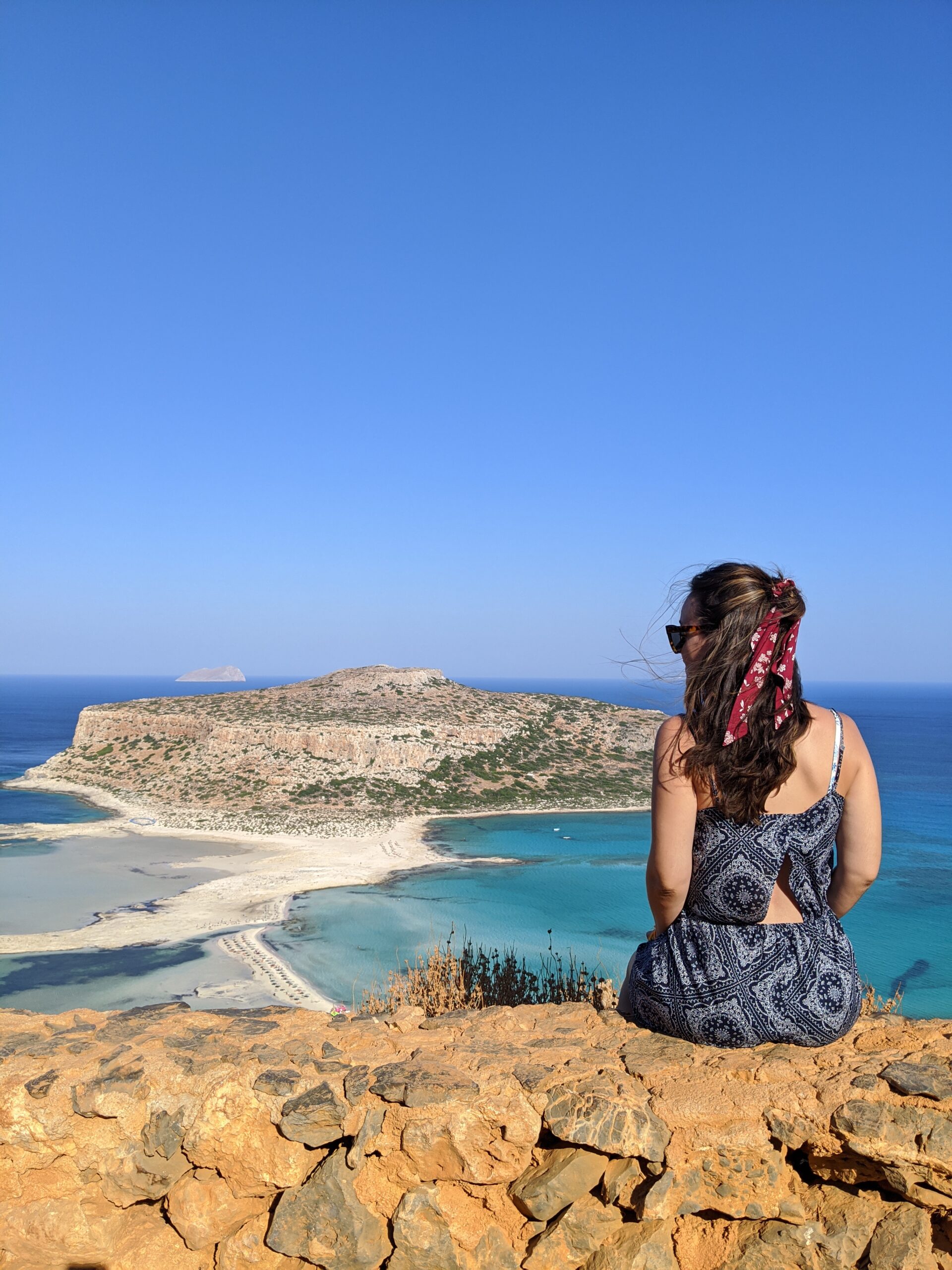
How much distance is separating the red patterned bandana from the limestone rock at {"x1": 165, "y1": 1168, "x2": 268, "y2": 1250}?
6.88ft

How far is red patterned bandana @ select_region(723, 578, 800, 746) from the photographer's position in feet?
7.62

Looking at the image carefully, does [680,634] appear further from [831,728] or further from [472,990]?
[472,990]

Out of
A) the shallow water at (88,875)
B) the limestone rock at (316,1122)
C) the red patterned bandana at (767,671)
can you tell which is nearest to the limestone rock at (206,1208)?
the limestone rock at (316,1122)

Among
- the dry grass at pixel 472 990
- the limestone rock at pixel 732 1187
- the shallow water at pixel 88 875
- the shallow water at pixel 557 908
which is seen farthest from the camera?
the shallow water at pixel 88 875

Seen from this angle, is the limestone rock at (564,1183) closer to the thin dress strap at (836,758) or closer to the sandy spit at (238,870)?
the thin dress strap at (836,758)

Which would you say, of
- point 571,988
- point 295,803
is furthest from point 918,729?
point 571,988

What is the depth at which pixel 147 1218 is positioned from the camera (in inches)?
101

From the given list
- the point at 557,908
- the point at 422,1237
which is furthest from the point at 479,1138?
the point at 557,908

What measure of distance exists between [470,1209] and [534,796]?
102 ft

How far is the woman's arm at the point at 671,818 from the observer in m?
2.32

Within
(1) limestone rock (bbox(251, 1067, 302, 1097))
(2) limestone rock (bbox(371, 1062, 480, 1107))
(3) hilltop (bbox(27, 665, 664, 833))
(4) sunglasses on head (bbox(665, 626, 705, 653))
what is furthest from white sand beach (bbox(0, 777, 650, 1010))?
(4) sunglasses on head (bbox(665, 626, 705, 653))

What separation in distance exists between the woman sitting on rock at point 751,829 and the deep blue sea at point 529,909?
26cm

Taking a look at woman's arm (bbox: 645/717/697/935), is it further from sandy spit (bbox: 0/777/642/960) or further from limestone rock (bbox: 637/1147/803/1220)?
sandy spit (bbox: 0/777/642/960)

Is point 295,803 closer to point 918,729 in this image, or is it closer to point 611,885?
point 611,885
